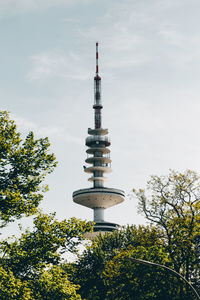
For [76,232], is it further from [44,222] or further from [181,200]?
[181,200]

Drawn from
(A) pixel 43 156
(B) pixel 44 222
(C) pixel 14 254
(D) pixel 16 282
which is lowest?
(D) pixel 16 282

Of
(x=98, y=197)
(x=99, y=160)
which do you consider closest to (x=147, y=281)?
(x=98, y=197)

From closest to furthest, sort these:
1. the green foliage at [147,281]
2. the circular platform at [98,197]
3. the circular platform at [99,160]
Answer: the green foliage at [147,281] < the circular platform at [98,197] < the circular platform at [99,160]

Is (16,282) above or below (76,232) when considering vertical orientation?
below

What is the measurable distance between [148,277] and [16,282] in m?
19.5

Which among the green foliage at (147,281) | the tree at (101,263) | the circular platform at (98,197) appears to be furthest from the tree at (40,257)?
the circular platform at (98,197)

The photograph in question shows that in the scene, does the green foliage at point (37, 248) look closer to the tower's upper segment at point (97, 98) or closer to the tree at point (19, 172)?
the tree at point (19, 172)

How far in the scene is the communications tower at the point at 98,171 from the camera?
12000 cm

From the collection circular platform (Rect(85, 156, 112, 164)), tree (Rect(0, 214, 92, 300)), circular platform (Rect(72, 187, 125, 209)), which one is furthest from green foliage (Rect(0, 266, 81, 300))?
circular platform (Rect(85, 156, 112, 164))

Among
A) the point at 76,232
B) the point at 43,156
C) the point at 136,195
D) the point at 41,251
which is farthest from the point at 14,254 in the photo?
the point at 136,195

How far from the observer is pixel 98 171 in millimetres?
124312

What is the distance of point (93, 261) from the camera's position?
5791 centimetres

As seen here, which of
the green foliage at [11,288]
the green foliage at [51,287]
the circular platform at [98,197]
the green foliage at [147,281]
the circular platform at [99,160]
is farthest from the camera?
the circular platform at [99,160]

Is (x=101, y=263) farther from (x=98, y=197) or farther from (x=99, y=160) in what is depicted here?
(x=99, y=160)
